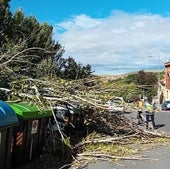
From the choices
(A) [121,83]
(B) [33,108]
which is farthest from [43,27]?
(B) [33,108]

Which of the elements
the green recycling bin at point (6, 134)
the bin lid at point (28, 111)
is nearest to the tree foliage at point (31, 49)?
the bin lid at point (28, 111)

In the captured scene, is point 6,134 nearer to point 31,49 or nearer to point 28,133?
point 28,133

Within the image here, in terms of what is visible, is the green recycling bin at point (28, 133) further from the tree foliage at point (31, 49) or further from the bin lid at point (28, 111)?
the tree foliage at point (31, 49)

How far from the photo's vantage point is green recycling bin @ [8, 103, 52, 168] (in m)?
10.6

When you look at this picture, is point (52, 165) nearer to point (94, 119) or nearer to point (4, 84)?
point (4, 84)

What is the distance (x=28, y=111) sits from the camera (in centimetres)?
1098

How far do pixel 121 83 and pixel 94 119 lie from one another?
1.88 meters

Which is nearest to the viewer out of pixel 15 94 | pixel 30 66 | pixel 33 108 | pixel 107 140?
pixel 33 108

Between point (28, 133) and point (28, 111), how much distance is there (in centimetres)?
63

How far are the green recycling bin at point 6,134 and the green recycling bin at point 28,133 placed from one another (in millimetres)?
748

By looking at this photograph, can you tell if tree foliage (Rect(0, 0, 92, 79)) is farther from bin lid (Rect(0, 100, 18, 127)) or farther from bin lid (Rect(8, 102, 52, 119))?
bin lid (Rect(0, 100, 18, 127))

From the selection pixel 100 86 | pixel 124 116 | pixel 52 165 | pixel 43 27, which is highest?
pixel 43 27

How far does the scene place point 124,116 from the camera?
666 inches

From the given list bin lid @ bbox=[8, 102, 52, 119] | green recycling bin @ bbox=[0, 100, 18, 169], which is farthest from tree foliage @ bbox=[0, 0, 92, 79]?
green recycling bin @ bbox=[0, 100, 18, 169]
